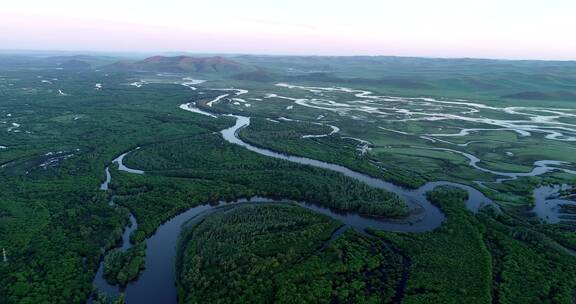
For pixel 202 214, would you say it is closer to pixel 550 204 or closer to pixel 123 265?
pixel 123 265

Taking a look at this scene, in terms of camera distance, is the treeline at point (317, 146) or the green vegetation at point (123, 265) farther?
the treeline at point (317, 146)

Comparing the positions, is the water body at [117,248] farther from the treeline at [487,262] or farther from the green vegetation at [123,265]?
the treeline at [487,262]

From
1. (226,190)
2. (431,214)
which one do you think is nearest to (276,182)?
(226,190)

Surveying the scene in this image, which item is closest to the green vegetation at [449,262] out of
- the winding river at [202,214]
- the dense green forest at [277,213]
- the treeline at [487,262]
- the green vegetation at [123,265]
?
the treeline at [487,262]

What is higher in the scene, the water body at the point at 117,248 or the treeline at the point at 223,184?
Result: the treeline at the point at 223,184

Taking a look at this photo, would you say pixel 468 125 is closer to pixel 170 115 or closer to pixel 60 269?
pixel 170 115

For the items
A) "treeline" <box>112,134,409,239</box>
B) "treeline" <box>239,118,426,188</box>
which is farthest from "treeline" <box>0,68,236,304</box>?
"treeline" <box>239,118,426,188</box>
